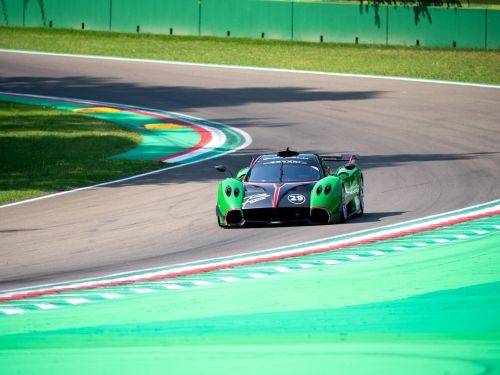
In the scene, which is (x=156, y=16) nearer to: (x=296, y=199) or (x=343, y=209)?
(x=343, y=209)

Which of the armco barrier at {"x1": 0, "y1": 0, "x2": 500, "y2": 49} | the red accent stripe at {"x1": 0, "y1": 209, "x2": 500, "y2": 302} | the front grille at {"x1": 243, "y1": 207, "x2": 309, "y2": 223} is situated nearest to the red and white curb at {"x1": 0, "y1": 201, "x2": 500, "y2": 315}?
the red accent stripe at {"x1": 0, "y1": 209, "x2": 500, "y2": 302}

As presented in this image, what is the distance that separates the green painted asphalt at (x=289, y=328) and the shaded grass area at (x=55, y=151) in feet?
32.5

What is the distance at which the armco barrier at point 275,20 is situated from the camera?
172ft

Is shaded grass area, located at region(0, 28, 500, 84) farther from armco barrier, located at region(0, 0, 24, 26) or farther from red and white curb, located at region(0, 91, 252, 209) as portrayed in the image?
red and white curb, located at region(0, 91, 252, 209)

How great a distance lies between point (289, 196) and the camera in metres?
19.4

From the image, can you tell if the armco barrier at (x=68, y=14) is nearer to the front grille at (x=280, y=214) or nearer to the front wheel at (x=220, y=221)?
the front wheel at (x=220, y=221)

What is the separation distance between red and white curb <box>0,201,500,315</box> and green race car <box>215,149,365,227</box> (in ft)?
3.14

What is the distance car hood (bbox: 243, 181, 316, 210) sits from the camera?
19.3 meters

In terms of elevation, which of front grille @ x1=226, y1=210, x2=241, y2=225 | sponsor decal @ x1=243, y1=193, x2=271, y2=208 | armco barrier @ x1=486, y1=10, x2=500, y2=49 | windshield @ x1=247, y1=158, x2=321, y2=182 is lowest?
front grille @ x1=226, y1=210, x2=241, y2=225

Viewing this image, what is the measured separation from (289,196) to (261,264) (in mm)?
3014

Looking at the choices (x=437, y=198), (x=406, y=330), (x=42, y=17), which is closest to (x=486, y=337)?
(x=406, y=330)

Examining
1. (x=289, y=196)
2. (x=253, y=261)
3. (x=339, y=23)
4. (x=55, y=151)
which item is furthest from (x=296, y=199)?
(x=339, y=23)

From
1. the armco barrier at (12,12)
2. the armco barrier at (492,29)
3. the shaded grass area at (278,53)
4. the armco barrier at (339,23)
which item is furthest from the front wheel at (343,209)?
the armco barrier at (12,12)

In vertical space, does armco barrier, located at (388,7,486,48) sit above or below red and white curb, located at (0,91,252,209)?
above
